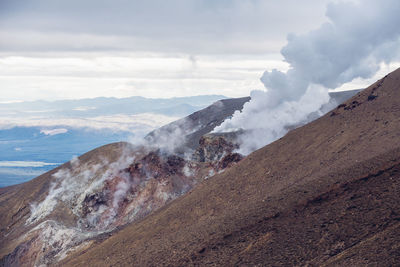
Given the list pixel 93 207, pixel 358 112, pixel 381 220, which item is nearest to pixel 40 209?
pixel 93 207

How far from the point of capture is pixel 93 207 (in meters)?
79.2

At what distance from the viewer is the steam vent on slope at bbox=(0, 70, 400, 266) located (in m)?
29.5

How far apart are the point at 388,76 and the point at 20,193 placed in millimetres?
69162

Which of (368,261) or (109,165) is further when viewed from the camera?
(109,165)

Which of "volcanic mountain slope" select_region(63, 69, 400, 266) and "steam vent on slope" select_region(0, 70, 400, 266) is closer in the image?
"volcanic mountain slope" select_region(63, 69, 400, 266)

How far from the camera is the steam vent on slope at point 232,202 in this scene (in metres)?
29.5

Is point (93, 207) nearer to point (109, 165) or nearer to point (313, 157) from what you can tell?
point (109, 165)

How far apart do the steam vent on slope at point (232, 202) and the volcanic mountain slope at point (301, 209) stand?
0.38 feet

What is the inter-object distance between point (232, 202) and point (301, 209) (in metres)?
13.9

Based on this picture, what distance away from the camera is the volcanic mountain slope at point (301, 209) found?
1112 inches

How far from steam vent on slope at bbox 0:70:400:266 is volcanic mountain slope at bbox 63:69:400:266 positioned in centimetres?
11

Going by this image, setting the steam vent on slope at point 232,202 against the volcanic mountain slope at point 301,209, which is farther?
the steam vent on slope at point 232,202

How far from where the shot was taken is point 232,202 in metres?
46.5

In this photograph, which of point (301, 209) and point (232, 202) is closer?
point (301, 209)
